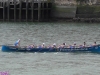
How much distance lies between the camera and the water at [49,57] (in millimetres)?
50281

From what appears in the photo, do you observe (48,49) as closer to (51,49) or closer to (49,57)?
(51,49)

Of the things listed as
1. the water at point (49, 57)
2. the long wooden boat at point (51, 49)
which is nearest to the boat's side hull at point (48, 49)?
the long wooden boat at point (51, 49)

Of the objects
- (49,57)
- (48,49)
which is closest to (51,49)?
(48,49)

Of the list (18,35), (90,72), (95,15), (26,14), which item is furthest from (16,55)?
(95,15)

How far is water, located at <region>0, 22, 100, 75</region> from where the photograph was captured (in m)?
50.3

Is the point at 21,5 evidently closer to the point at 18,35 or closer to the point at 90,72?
the point at 18,35

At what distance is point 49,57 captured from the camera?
194ft

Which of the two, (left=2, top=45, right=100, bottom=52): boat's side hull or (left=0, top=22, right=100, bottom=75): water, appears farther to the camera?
(left=2, top=45, right=100, bottom=52): boat's side hull

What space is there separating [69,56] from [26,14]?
167 ft

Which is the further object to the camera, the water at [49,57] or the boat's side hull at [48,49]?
the boat's side hull at [48,49]

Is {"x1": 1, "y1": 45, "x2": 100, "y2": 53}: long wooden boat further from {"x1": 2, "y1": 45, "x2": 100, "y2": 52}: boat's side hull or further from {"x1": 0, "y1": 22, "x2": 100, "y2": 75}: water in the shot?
{"x1": 0, "y1": 22, "x2": 100, "y2": 75}: water

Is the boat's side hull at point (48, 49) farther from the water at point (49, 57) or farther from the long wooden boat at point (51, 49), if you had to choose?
the water at point (49, 57)

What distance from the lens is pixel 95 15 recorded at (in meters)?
116

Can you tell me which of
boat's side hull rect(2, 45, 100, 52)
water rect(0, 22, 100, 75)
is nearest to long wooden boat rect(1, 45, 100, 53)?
boat's side hull rect(2, 45, 100, 52)
